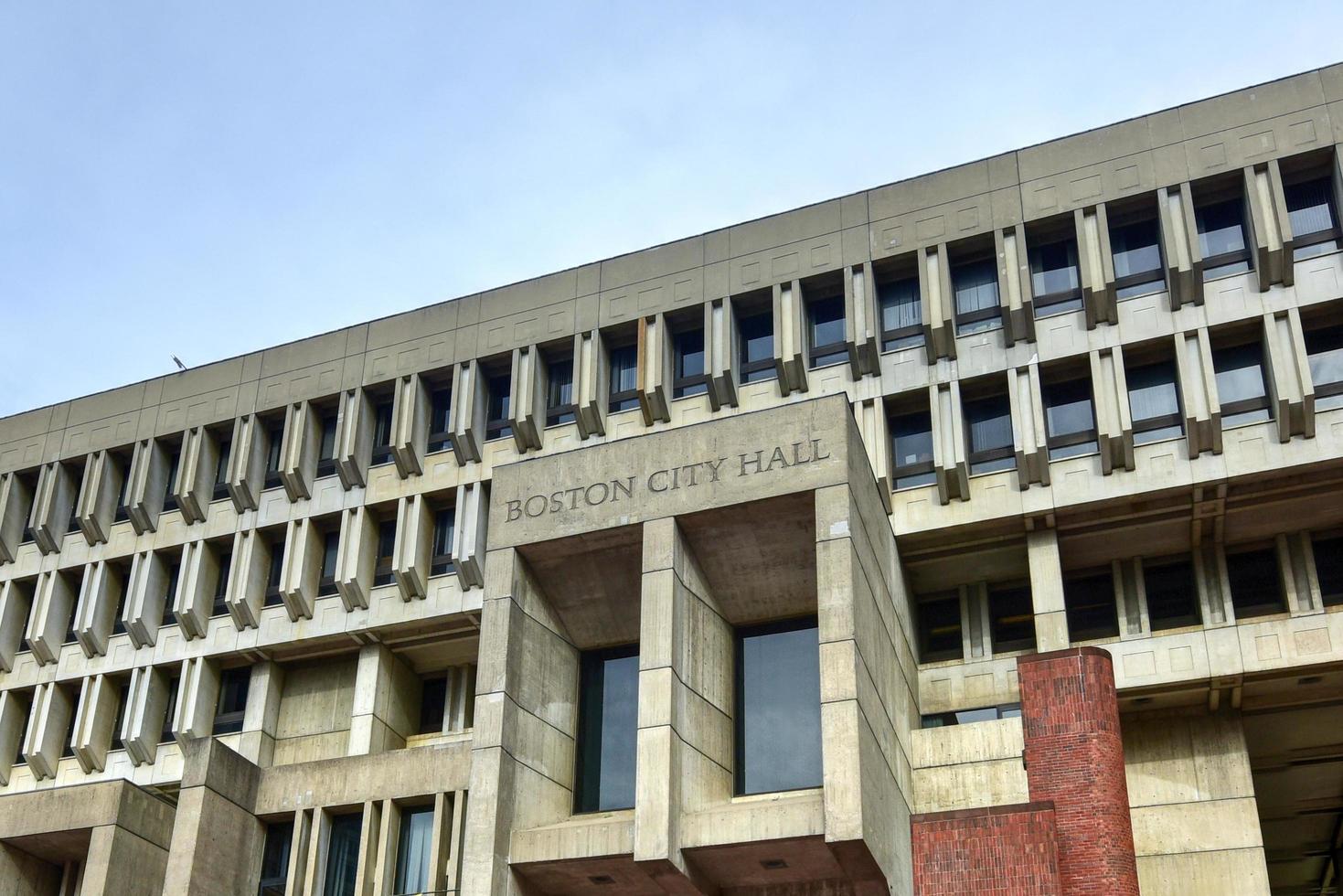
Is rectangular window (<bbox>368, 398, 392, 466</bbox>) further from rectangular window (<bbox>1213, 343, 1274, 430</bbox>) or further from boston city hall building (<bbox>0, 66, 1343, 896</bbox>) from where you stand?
rectangular window (<bbox>1213, 343, 1274, 430</bbox>)

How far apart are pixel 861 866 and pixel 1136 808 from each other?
923 cm

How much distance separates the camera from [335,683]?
41594mm

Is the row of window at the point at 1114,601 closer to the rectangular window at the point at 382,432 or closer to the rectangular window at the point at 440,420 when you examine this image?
the rectangular window at the point at 440,420

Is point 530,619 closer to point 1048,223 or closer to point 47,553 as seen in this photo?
point 1048,223

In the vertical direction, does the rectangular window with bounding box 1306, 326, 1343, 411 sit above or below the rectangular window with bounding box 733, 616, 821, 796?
above

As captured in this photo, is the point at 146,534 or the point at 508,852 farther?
the point at 146,534

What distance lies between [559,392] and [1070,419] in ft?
44.4

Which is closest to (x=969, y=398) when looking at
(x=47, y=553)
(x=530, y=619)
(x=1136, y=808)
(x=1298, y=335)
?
(x=1298, y=335)

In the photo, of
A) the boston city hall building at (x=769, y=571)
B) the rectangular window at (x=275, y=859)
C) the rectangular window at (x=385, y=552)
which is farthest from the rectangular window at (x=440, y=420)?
the rectangular window at (x=275, y=859)

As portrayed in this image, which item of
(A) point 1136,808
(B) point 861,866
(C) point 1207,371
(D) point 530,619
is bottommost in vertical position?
(B) point 861,866

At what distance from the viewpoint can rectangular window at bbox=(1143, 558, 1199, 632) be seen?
34.4m

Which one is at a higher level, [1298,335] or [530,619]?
[1298,335]

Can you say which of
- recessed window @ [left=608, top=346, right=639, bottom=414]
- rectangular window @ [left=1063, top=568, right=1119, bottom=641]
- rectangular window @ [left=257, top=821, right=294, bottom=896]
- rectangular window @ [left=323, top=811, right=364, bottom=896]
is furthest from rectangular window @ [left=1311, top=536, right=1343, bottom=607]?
rectangular window @ [left=257, top=821, right=294, bottom=896]

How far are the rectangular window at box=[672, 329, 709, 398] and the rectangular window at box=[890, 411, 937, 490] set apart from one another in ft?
16.7
